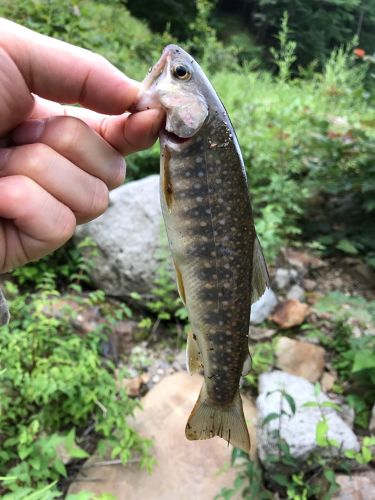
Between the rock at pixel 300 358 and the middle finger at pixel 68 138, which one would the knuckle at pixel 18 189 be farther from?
the rock at pixel 300 358

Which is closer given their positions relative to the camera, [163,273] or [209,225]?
[209,225]

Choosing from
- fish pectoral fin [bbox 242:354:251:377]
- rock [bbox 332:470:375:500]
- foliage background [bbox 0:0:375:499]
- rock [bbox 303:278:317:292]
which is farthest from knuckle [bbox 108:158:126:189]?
rock [bbox 303:278:317:292]

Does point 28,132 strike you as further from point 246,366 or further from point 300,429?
point 300,429

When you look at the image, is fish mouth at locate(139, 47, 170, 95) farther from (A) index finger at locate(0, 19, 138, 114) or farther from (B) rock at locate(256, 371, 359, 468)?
(B) rock at locate(256, 371, 359, 468)

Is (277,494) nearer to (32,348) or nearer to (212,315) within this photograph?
(32,348)

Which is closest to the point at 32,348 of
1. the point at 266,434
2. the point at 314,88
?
the point at 266,434

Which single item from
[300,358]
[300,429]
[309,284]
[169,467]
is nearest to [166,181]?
[300,429]

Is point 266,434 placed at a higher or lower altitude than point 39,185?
lower

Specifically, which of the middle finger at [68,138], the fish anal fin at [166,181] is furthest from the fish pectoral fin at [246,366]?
the middle finger at [68,138]
